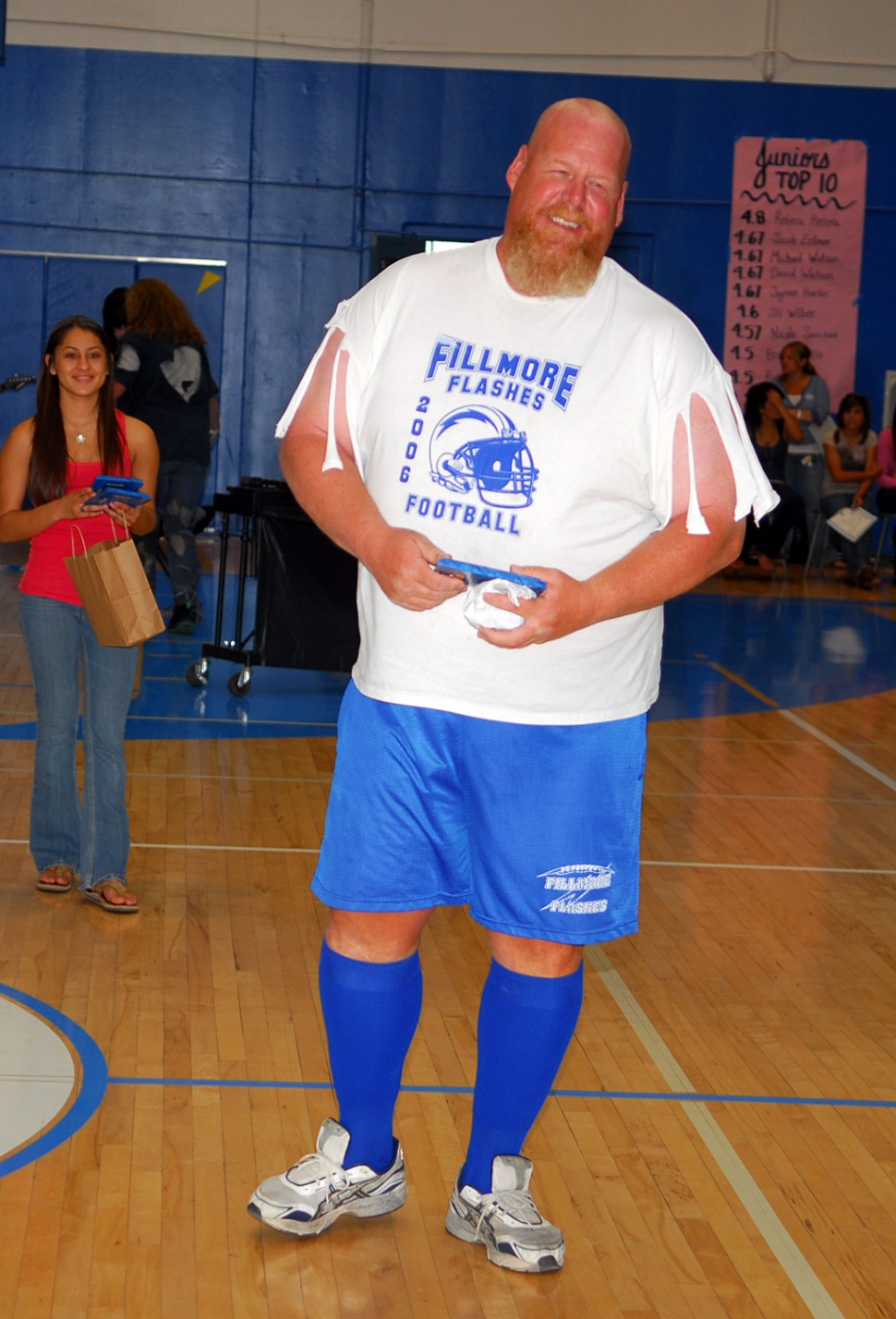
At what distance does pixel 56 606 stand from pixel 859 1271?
103 inches

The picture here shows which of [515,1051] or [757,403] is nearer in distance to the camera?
[515,1051]

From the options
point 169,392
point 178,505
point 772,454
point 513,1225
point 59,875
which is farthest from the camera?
point 772,454

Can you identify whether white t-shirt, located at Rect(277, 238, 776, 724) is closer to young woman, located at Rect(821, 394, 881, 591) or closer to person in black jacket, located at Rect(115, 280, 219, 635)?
person in black jacket, located at Rect(115, 280, 219, 635)

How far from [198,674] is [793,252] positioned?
914cm

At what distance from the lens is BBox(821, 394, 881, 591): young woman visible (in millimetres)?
13430

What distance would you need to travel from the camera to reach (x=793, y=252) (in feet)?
48.0

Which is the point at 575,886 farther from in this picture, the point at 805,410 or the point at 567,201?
the point at 805,410

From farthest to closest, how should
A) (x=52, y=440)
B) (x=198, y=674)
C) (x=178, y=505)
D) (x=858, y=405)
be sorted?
(x=858, y=405)
(x=178, y=505)
(x=198, y=674)
(x=52, y=440)

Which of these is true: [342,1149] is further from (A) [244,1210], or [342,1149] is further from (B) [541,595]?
(B) [541,595]

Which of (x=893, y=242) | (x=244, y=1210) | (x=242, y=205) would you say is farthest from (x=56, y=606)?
(x=893, y=242)

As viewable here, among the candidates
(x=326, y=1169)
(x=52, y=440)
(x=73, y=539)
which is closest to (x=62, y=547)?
(x=73, y=539)

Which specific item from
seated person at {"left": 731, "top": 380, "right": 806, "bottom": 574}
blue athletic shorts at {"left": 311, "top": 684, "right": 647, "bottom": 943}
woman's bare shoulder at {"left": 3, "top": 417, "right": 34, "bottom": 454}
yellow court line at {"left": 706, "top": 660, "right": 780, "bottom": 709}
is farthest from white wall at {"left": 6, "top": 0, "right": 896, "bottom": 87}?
blue athletic shorts at {"left": 311, "top": 684, "right": 647, "bottom": 943}

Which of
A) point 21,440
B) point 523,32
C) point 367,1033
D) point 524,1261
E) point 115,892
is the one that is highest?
point 523,32

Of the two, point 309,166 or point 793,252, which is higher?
point 309,166
